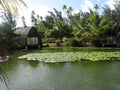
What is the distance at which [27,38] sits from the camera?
27.3 meters

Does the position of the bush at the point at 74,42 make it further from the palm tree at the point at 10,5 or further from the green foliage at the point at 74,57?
the palm tree at the point at 10,5

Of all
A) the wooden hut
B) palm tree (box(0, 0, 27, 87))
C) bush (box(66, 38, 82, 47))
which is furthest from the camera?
bush (box(66, 38, 82, 47))

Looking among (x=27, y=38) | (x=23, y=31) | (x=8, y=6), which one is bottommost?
(x=27, y=38)

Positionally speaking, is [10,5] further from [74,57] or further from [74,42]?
[74,42]

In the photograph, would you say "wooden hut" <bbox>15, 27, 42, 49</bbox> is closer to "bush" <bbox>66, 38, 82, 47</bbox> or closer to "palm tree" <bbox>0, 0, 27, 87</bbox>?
"bush" <bbox>66, 38, 82, 47</bbox>

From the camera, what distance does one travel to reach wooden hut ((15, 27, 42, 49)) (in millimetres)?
26906

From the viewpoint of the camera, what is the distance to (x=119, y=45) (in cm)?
2603

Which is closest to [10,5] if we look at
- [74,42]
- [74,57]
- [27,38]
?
[74,57]

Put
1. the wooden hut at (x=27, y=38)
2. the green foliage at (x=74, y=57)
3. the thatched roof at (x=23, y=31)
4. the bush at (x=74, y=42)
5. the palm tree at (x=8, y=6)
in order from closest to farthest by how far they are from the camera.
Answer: the palm tree at (x=8, y=6) → the green foliage at (x=74, y=57) → the wooden hut at (x=27, y=38) → the thatched roof at (x=23, y=31) → the bush at (x=74, y=42)

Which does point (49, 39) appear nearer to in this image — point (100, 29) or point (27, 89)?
point (100, 29)

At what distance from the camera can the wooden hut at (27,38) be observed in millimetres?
26906

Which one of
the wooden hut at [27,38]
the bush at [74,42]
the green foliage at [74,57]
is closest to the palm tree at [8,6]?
the green foliage at [74,57]

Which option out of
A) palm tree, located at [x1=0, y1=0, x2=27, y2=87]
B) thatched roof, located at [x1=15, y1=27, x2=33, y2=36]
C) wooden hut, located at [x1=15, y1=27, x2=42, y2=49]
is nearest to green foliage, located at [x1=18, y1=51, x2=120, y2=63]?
wooden hut, located at [x1=15, y1=27, x2=42, y2=49]

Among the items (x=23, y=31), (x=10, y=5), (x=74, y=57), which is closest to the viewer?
(x=10, y=5)
